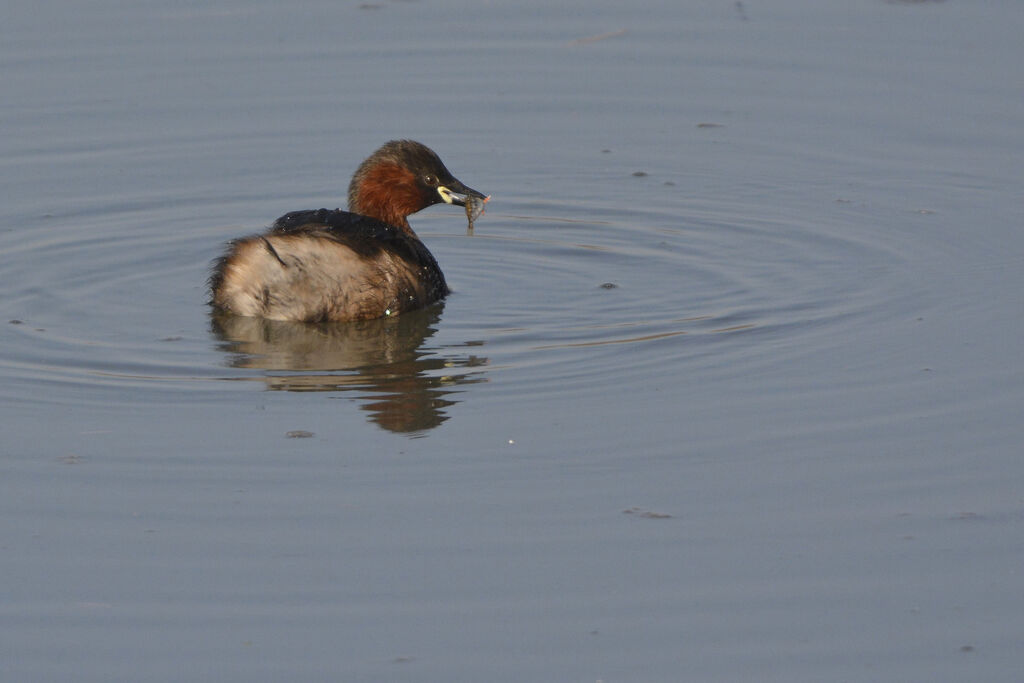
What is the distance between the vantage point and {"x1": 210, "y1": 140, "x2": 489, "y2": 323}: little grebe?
909 centimetres

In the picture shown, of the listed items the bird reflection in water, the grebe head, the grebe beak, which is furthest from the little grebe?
the grebe beak

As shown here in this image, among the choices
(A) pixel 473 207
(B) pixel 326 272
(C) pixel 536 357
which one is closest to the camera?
(C) pixel 536 357

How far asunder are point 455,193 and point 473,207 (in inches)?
7.7

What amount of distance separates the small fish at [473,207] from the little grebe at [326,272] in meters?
0.63

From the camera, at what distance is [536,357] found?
329 inches

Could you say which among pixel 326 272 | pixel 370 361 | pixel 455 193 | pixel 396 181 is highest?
pixel 396 181

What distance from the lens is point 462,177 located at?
38.8ft

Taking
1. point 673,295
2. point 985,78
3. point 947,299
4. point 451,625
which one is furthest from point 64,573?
point 985,78

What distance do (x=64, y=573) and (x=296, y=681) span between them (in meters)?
1.19

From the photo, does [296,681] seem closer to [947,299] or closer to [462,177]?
[947,299]

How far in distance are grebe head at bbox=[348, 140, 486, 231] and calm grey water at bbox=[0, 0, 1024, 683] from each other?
554mm

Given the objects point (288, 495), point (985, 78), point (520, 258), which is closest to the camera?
point (288, 495)

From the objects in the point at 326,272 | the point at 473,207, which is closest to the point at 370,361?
the point at 326,272

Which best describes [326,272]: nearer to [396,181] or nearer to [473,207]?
[396,181]
